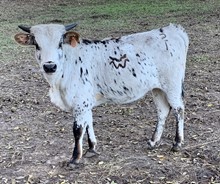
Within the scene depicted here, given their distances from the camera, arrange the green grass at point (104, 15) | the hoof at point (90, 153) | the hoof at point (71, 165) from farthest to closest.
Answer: the green grass at point (104, 15), the hoof at point (90, 153), the hoof at point (71, 165)

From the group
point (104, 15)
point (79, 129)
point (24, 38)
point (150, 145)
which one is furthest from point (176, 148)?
point (104, 15)

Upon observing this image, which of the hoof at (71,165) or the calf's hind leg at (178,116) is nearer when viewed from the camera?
the hoof at (71,165)

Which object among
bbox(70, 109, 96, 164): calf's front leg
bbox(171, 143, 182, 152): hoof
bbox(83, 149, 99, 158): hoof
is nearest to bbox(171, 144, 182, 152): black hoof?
bbox(171, 143, 182, 152): hoof

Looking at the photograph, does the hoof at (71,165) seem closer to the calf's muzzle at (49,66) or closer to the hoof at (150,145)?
the hoof at (150,145)

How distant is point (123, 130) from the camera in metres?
5.69

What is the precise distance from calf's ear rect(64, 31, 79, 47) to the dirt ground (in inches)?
49.7

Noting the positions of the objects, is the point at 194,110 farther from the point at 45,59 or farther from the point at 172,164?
the point at 45,59

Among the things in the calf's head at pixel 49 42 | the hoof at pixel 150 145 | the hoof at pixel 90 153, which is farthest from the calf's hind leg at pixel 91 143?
the calf's head at pixel 49 42

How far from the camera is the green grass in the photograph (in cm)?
1203

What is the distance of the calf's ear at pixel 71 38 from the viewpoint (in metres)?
4.55

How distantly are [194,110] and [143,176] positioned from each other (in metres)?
2.01

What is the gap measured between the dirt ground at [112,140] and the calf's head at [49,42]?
105 centimetres

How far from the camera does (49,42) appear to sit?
4426 mm

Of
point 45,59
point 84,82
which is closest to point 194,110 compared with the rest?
point 84,82
